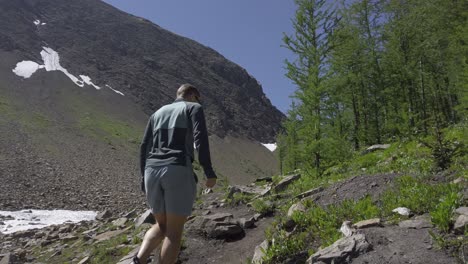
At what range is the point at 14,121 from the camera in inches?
2594

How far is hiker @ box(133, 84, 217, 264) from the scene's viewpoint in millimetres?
4621

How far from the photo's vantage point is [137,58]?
459ft

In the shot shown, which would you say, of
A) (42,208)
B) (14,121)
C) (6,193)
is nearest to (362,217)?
(42,208)

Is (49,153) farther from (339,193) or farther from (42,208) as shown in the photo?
(339,193)

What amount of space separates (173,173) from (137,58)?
142 metres

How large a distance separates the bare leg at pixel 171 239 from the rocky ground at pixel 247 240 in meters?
1.67

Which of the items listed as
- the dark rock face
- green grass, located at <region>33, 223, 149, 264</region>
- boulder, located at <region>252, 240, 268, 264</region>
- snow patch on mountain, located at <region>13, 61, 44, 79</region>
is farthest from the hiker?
the dark rock face

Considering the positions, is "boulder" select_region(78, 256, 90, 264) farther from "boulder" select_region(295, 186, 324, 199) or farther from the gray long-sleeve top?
"boulder" select_region(295, 186, 324, 199)

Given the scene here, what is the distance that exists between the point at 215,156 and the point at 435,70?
7811cm

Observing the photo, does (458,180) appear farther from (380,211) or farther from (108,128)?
(108,128)

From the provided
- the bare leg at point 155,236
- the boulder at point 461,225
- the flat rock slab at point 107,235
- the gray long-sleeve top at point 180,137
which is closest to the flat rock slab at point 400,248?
the boulder at point 461,225

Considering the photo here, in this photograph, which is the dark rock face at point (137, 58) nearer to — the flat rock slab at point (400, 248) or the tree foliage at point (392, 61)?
the tree foliage at point (392, 61)

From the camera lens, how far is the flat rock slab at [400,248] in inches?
174

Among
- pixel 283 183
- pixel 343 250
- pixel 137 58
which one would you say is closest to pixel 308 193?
pixel 283 183
